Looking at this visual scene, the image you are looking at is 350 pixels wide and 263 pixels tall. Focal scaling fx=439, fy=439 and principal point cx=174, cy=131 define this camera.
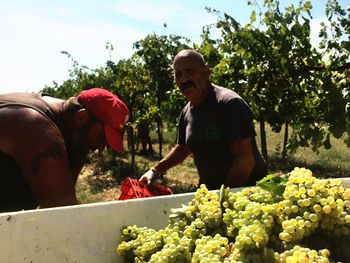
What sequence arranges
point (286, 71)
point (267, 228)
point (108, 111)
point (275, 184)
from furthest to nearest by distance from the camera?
point (286, 71), point (108, 111), point (275, 184), point (267, 228)

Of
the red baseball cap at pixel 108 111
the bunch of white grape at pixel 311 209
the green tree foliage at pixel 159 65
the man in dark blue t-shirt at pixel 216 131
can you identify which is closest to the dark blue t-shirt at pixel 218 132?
the man in dark blue t-shirt at pixel 216 131

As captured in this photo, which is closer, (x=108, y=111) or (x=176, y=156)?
(x=108, y=111)

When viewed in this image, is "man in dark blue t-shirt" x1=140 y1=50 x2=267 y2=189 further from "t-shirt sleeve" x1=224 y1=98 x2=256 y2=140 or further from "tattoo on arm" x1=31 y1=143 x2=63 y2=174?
"tattoo on arm" x1=31 y1=143 x2=63 y2=174

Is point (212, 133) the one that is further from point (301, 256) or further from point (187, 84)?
point (301, 256)

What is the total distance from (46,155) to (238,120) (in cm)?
126

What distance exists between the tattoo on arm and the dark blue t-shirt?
3.79 ft

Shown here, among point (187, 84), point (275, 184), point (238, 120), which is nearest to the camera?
point (275, 184)

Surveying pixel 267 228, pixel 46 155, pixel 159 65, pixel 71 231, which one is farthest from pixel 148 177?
pixel 159 65

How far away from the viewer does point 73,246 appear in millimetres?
1524

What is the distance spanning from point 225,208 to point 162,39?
12.5 m

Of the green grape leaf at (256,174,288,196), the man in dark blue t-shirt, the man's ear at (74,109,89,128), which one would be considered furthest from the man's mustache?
the green grape leaf at (256,174,288,196)

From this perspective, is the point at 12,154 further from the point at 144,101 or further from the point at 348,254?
the point at 144,101

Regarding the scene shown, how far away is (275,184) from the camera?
1458 millimetres

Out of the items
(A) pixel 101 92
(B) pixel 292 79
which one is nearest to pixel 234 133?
(A) pixel 101 92
